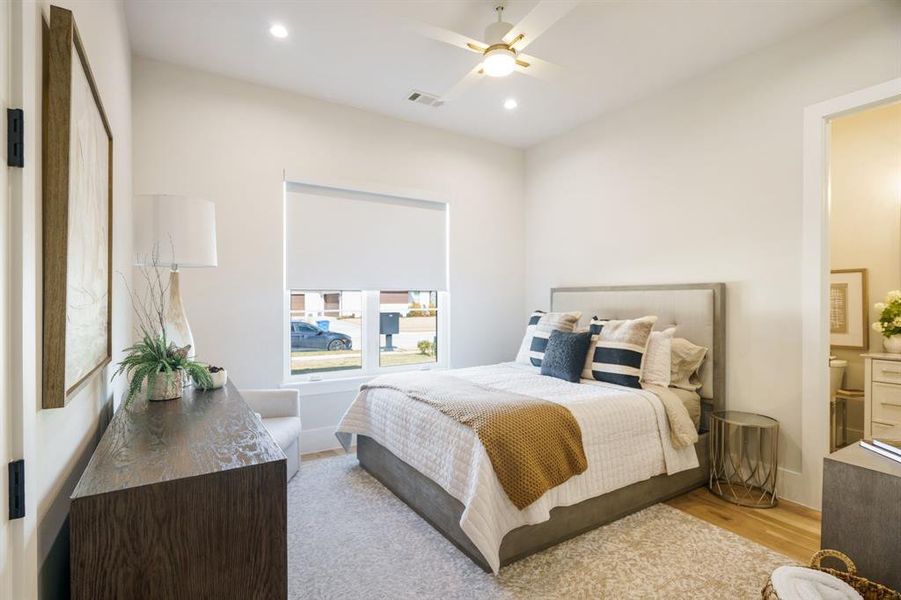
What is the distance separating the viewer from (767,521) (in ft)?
8.47

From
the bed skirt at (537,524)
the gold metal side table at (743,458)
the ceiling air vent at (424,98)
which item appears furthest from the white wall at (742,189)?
the ceiling air vent at (424,98)

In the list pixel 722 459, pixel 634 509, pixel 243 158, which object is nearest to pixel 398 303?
pixel 243 158

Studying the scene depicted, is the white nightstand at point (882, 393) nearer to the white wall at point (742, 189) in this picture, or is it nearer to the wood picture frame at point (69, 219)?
the white wall at point (742, 189)

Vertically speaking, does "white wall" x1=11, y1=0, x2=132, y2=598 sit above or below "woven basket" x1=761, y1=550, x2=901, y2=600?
above

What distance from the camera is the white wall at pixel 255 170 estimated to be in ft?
10.4

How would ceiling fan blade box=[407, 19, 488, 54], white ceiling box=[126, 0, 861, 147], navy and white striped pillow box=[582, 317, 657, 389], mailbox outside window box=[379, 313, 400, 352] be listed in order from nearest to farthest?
ceiling fan blade box=[407, 19, 488, 54] → white ceiling box=[126, 0, 861, 147] → navy and white striped pillow box=[582, 317, 657, 389] → mailbox outside window box=[379, 313, 400, 352]

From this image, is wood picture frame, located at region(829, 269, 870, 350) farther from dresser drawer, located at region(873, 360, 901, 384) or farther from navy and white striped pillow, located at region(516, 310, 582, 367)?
navy and white striped pillow, located at region(516, 310, 582, 367)

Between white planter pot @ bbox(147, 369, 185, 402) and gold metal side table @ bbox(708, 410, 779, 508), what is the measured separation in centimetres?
315

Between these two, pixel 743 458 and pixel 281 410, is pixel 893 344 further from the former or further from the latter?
pixel 281 410

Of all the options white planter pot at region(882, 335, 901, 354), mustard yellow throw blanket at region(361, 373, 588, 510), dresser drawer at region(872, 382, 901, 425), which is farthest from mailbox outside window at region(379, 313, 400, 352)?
white planter pot at region(882, 335, 901, 354)

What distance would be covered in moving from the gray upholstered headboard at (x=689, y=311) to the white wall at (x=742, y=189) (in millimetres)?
91

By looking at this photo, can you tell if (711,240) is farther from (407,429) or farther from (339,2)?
(339,2)

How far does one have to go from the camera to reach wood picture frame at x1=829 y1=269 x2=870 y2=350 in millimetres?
3617

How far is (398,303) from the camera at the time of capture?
4.32 metres
